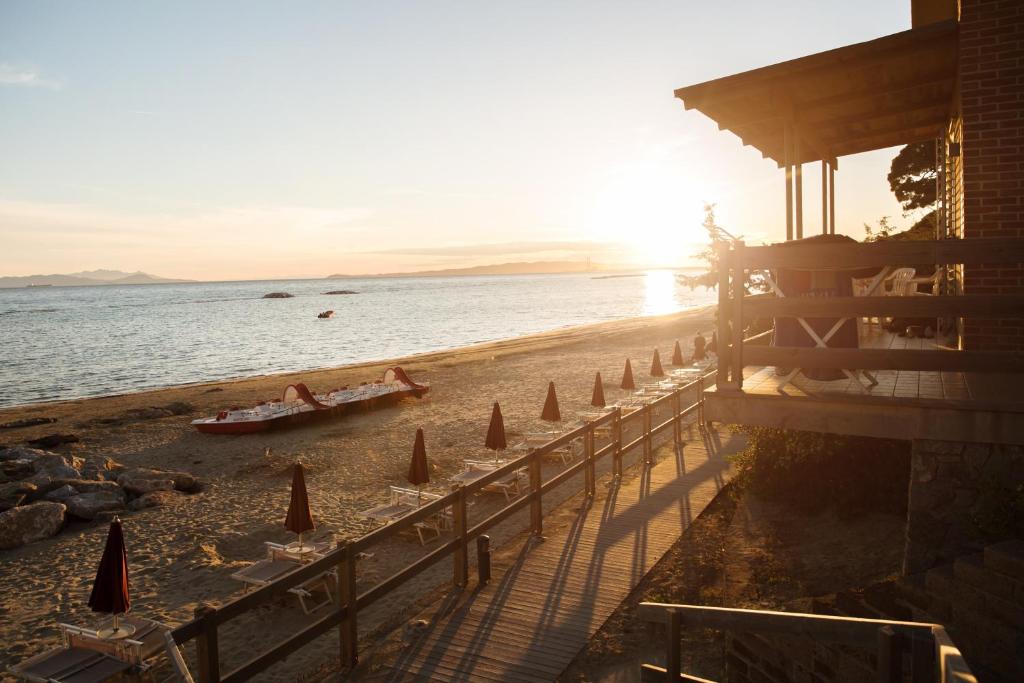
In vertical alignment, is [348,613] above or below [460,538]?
below

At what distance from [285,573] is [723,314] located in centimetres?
647

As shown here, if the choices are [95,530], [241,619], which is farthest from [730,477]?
[95,530]

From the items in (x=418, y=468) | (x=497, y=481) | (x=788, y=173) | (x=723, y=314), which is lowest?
(x=497, y=481)

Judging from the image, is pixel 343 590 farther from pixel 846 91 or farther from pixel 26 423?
pixel 26 423

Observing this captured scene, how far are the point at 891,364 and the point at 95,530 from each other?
1280cm

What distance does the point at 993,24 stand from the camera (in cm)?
648

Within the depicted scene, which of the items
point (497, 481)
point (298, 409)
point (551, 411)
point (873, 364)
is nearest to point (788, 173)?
point (873, 364)

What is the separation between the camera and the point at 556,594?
6.68m

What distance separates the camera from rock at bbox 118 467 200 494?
45.7ft

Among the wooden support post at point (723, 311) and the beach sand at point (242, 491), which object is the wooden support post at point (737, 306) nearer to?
the wooden support post at point (723, 311)

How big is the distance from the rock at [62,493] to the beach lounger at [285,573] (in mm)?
6274

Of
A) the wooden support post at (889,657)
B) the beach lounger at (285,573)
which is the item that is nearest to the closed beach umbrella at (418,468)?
the beach lounger at (285,573)

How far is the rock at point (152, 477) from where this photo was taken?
13.9 meters

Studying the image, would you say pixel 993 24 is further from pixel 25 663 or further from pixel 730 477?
pixel 25 663
